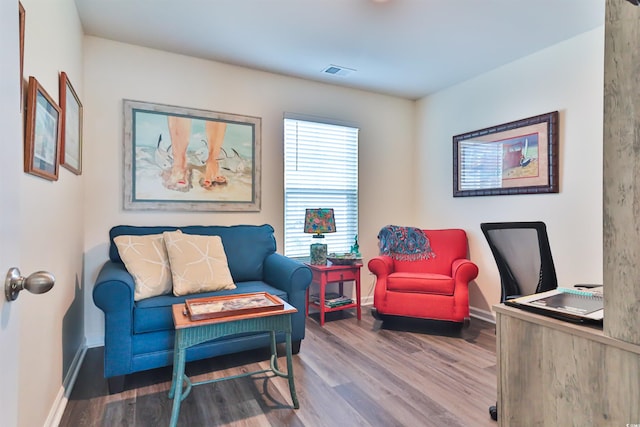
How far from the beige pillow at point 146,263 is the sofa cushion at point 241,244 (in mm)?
296

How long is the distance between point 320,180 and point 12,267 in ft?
10.4

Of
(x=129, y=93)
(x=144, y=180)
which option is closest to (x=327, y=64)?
(x=129, y=93)

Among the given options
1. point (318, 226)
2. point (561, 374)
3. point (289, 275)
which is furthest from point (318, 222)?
point (561, 374)

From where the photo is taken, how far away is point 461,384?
7.08 feet

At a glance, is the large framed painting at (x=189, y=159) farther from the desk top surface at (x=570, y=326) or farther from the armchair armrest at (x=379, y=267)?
the desk top surface at (x=570, y=326)

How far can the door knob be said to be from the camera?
718 mm

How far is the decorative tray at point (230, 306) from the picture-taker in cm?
179

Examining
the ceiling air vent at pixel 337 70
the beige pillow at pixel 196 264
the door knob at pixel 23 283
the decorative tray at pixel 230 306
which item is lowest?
the decorative tray at pixel 230 306

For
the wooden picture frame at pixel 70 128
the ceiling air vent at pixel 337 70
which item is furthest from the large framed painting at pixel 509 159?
the wooden picture frame at pixel 70 128

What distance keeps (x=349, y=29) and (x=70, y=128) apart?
2.10 m

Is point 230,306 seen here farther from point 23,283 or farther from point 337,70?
point 337,70

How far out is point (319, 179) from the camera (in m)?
3.78

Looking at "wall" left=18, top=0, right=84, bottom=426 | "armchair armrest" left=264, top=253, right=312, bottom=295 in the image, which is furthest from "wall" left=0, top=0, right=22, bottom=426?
"armchair armrest" left=264, top=253, right=312, bottom=295

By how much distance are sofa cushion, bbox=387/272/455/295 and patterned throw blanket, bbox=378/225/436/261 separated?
342 mm
